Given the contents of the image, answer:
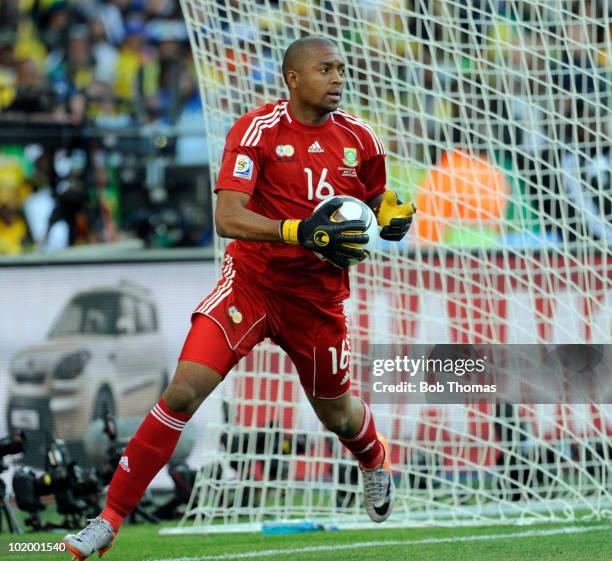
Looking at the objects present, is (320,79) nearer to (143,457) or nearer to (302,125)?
(302,125)

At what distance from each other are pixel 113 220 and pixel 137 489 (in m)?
6.41

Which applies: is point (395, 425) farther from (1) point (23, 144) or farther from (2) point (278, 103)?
(1) point (23, 144)

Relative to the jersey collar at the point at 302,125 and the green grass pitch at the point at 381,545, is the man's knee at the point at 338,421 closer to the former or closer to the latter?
the green grass pitch at the point at 381,545

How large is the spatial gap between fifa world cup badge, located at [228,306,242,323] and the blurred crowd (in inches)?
229

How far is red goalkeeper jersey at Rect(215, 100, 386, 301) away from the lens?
203 inches

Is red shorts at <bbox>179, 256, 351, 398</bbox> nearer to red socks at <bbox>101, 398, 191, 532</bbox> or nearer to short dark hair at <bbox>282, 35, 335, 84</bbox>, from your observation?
red socks at <bbox>101, 398, 191, 532</bbox>

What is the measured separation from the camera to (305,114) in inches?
209

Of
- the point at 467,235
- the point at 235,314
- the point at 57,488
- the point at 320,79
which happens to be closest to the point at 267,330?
the point at 235,314

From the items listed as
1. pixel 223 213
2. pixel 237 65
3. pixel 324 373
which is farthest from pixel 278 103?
pixel 237 65

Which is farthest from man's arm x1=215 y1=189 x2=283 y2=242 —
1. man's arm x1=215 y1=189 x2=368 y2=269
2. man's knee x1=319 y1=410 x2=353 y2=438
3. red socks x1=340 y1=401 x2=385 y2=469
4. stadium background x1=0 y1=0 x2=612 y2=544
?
stadium background x1=0 y1=0 x2=612 y2=544

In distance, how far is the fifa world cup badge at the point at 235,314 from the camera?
201 inches

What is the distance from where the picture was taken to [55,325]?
9.69 meters

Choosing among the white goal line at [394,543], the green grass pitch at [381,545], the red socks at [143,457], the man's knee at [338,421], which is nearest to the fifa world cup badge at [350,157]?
the man's knee at [338,421]

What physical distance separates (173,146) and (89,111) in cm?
111
